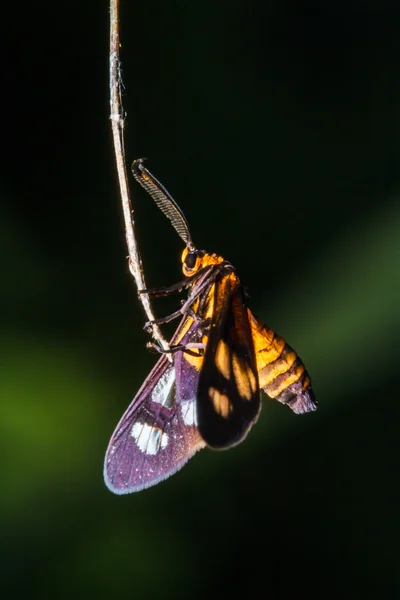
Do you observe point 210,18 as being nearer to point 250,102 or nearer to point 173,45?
point 173,45

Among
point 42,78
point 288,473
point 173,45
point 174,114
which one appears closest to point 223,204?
point 174,114

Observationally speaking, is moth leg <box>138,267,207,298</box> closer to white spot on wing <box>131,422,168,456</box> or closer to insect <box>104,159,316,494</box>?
insect <box>104,159,316,494</box>

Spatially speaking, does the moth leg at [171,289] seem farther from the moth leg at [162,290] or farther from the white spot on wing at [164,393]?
the white spot on wing at [164,393]

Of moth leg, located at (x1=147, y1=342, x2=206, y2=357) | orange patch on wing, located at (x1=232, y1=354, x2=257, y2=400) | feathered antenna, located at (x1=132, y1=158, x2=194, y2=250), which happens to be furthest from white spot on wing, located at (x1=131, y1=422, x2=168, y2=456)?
feathered antenna, located at (x1=132, y1=158, x2=194, y2=250)

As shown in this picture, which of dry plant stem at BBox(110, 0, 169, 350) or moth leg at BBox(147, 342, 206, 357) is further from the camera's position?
moth leg at BBox(147, 342, 206, 357)

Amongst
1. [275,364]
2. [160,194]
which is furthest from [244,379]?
[160,194]

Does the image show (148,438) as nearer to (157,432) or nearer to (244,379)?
(157,432)
